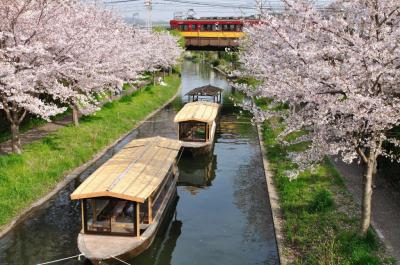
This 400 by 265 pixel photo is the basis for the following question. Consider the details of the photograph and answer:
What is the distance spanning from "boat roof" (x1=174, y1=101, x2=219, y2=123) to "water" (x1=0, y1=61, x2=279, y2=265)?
3.35 meters

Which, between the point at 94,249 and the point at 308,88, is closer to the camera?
the point at 308,88

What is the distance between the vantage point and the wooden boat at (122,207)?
15.6 meters

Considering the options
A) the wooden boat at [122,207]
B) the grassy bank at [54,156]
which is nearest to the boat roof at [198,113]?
the grassy bank at [54,156]

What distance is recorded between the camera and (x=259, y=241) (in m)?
18.2

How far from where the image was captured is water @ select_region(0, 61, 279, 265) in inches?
664

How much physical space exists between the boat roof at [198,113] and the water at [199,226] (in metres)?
3.35

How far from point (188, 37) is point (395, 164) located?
208 feet

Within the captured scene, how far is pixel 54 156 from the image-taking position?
25156 millimetres

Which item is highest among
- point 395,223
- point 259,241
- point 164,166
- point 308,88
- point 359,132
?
point 308,88

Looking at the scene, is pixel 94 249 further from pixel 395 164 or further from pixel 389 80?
pixel 395 164

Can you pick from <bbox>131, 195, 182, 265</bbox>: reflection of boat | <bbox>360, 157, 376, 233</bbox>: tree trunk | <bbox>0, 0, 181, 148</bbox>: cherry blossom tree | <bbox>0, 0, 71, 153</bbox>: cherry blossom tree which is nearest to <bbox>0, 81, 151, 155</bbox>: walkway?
<bbox>0, 0, 181, 148</bbox>: cherry blossom tree

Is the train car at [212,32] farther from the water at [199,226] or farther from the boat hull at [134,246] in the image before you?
the boat hull at [134,246]

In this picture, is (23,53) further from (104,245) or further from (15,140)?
(104,245)

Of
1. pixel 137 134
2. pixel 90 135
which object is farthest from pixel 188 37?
pixel 90 135
